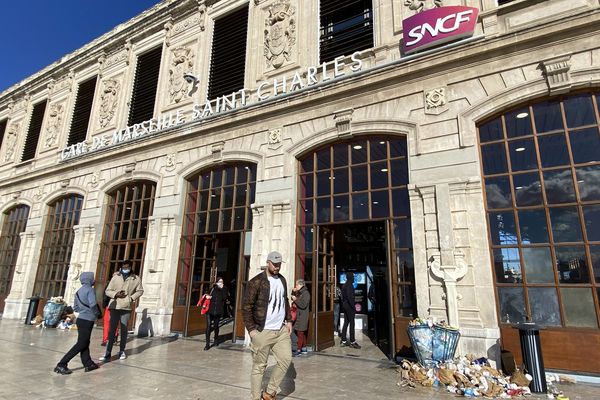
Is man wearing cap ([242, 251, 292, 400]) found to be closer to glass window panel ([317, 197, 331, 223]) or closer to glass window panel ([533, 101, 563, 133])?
glass window panel ([317, 197, 331, 223])

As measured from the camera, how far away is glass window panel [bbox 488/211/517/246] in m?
6.27

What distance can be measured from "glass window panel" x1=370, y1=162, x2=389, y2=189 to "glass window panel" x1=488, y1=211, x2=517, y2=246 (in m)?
2.28

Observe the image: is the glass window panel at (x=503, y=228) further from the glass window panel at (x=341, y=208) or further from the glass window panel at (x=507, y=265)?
the glass window panel at (x=341, y=208)

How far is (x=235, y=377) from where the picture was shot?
5.47m

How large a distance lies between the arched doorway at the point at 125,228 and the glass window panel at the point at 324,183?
6.05 m

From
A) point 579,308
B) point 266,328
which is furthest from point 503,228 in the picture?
point 266,328

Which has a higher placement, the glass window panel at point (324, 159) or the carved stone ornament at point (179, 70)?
the carved stone ornament at point (179, 70)

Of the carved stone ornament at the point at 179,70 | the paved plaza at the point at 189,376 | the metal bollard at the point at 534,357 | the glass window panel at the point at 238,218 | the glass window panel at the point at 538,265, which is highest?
the carved stone ornament at the point at 179,70

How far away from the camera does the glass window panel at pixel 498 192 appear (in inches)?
255

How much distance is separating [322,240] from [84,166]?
1088 centimetres

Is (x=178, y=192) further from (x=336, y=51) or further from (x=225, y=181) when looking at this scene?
(x=336, y=51)

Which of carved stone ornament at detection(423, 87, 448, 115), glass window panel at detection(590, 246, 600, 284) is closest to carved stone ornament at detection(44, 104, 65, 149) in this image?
carved stone ornament at detection(423, 87, 448, 115)

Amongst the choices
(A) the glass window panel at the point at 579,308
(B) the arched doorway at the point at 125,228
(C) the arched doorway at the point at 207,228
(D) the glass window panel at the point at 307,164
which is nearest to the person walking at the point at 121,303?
(C) the arched doorway at the point at 207,228

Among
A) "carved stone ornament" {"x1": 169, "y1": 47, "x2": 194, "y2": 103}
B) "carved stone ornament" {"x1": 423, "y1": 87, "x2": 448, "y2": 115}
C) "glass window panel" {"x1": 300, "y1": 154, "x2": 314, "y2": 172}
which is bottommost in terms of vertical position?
"glass window panel" {"x1": 300, "y1": 154, "x2": 314, "y2": 172}
